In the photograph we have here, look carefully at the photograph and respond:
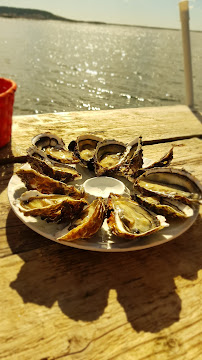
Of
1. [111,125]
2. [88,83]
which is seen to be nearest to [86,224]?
[111,125]

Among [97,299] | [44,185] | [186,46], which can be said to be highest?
[186,46]

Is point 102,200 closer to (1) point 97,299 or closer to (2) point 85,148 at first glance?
(1) point 97,299

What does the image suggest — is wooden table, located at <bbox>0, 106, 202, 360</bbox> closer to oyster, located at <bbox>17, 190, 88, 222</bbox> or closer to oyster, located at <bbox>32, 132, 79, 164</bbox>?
oyster, located at <bbox>17, 190, 88, 222</bbox>

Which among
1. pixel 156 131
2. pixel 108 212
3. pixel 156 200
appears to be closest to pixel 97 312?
pixel 108 212

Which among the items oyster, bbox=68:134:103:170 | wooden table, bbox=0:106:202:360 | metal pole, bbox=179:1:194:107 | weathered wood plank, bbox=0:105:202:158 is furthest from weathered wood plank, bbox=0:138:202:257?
metal pole, bbox=179:1:194:107

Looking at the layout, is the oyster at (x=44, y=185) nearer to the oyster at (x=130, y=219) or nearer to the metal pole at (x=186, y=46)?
the oyster at (x=130, y=219)

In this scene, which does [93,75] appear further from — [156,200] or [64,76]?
[156,200]
